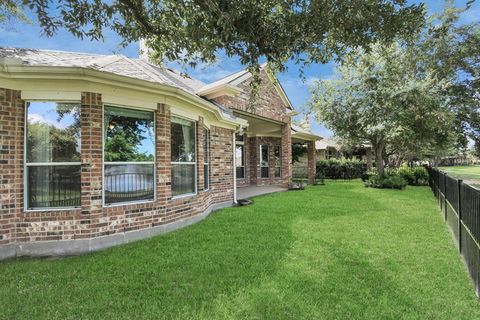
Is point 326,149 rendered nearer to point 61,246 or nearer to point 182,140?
point 182,140

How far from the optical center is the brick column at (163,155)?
6543 millimetres

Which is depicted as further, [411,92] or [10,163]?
[411,92]

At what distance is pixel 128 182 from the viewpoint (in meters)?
6.12

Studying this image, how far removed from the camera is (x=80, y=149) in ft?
18.3

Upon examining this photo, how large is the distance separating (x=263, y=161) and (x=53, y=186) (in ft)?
42.2

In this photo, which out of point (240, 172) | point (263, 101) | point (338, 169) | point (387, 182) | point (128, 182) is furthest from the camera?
point (338, 169)

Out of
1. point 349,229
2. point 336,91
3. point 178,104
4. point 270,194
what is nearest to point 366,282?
point 349,229

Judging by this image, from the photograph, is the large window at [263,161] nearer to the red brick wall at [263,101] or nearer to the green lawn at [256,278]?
Result: the red brick wall at [263,101]

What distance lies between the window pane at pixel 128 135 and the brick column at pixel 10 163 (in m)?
1.47

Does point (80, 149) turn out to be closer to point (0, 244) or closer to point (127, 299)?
point (0, 244)

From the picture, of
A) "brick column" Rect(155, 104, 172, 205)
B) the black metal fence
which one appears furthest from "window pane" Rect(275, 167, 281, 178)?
the black metal fence

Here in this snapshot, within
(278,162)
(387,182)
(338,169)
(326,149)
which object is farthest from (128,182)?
(326,149)

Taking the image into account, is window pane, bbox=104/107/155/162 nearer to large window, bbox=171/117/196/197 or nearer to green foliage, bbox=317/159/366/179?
large window, bbox=171/117/196/197

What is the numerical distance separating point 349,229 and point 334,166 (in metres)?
19.3
